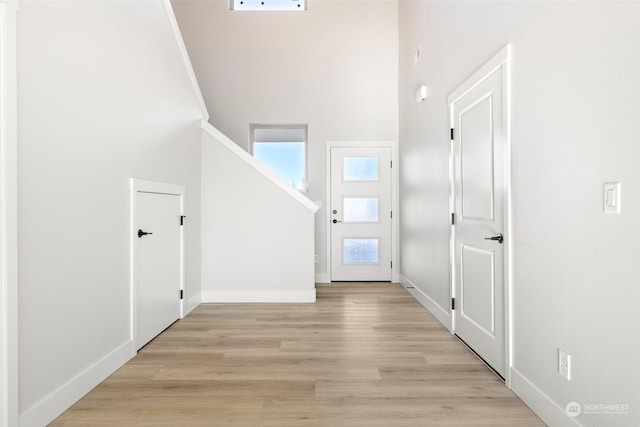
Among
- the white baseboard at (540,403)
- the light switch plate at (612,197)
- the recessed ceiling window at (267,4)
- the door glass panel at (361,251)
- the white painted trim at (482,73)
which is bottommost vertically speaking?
the white baseboard at (540,403)

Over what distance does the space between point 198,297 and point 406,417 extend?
2859 mm

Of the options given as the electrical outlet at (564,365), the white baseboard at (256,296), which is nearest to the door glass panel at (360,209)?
the white baseboard at (256,296)

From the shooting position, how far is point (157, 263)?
311 cm

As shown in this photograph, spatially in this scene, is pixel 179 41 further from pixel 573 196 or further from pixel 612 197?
pixel 612 197

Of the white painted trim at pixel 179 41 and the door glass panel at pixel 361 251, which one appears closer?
the white painted trim at pixel 179 41

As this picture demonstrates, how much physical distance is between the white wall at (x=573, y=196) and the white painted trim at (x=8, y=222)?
7.75 ft

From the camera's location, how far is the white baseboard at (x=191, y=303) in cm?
374

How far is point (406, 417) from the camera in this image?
6.15 ft

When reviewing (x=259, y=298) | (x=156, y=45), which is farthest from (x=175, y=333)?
(x=156, y=45)

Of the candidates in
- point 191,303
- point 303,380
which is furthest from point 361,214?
point 303,380

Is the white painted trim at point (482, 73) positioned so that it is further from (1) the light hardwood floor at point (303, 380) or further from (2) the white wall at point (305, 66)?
(2) the white wall at point (305, 66)

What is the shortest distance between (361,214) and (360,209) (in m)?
0.07

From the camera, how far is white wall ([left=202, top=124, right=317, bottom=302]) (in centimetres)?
425

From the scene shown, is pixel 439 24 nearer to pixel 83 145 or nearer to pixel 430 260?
pixel 430 260
